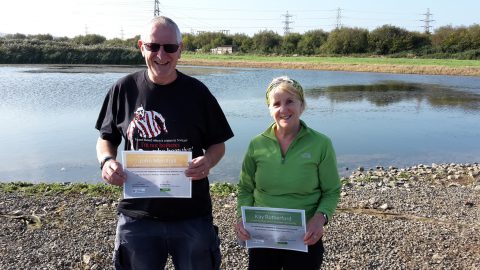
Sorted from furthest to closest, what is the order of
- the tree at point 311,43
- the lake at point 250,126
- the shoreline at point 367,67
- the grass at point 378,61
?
the tree at point 311,43 → the grass at point 378,61 → the shoreline at point 367,67 → the lake at point 250,126

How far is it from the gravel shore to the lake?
2574mm

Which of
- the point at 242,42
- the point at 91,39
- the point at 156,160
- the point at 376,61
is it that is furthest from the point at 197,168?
the point at 242,42

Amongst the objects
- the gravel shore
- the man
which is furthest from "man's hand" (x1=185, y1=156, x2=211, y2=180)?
the gravel shore

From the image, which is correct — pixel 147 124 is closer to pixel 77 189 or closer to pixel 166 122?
pixel 166 122

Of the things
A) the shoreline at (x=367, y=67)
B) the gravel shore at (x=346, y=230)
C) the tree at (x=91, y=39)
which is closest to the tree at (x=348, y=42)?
the shoreline at (x=367, y=67)

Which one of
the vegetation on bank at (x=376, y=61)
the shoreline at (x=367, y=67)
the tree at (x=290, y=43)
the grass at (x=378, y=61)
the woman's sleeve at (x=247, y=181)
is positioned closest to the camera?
the woman's sleeve at (x=247, y=181)

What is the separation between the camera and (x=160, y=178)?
296cm

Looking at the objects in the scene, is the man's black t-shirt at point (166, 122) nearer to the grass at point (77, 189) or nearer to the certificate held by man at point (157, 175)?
the certificate held by man at point (157, 175)

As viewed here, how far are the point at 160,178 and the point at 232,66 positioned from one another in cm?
5566

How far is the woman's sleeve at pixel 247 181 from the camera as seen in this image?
10.5 feet

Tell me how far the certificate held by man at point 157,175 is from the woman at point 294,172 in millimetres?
496

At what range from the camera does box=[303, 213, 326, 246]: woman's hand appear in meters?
2.96

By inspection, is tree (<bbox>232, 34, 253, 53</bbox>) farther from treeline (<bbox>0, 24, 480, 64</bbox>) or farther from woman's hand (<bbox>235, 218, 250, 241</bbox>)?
woman's hand (<bbox>235, 218, 250, 241</bbox>)

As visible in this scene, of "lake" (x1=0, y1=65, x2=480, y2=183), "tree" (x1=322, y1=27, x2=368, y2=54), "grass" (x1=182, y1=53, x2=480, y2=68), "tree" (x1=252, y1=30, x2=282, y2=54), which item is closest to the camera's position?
"lake" (x1=0, y1=65, x2=480, y2=183)
